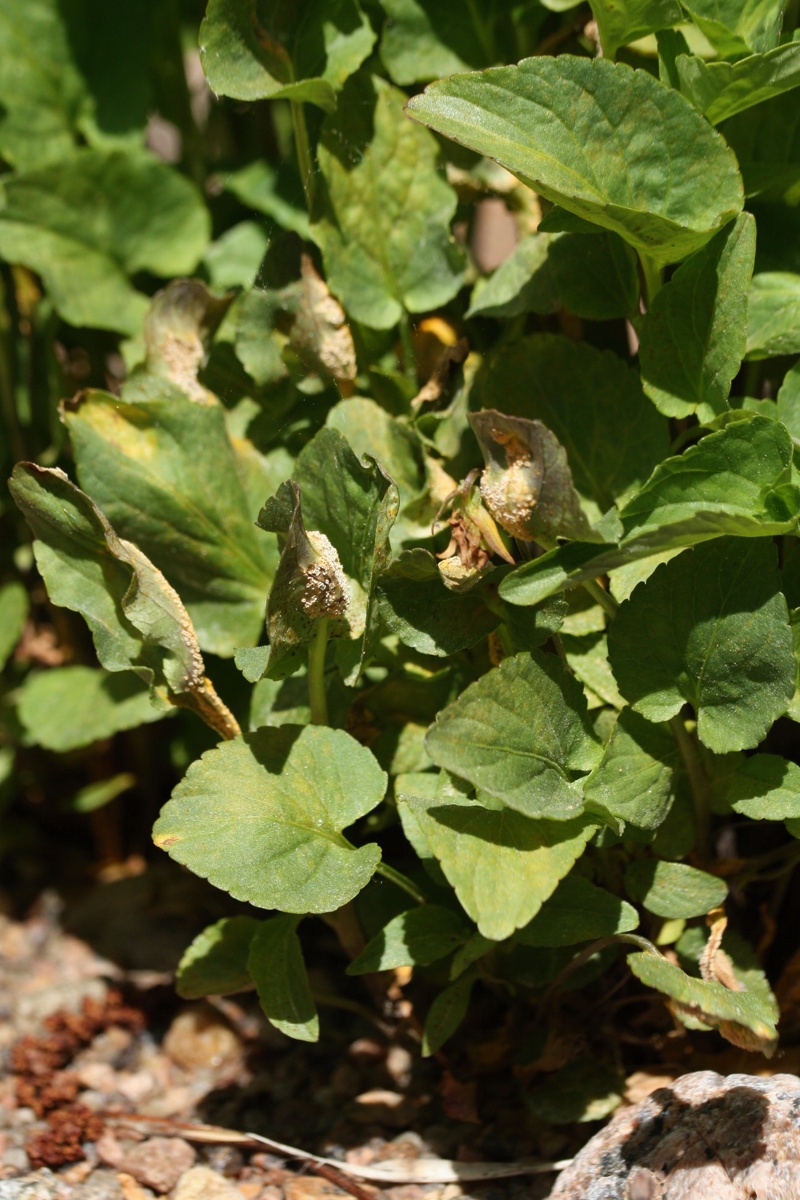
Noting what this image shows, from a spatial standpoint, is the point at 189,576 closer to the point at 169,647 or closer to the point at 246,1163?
the point at 169,647

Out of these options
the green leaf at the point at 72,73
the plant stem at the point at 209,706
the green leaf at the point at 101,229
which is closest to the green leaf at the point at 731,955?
the plant stem at the point at 209,706

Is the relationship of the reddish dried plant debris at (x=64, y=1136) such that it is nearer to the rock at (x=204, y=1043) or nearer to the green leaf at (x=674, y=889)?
the rock at (x=204, y=1043)

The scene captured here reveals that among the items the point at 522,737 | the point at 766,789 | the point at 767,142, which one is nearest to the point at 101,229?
the point at 767,142

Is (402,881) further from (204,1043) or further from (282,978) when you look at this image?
(204,1043)

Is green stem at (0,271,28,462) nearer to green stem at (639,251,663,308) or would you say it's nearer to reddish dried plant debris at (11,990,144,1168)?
reddish dried plant debris at (11,990,144,1168)

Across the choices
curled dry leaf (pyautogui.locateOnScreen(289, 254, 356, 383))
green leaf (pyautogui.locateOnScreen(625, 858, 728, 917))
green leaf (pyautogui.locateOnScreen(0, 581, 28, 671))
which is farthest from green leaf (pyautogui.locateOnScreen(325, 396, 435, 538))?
green leaf (pyautogui.locateOnScreen(0, 581, 28, 671))

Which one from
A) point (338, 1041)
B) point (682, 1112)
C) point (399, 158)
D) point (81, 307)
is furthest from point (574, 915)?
point (81, 307)
